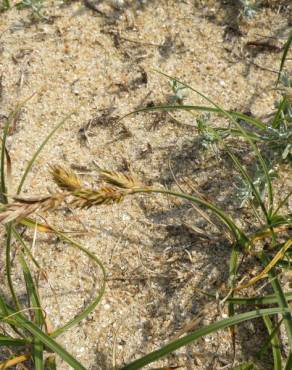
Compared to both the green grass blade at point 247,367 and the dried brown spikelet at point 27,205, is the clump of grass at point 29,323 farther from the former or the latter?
the green grass blade at point 247,367

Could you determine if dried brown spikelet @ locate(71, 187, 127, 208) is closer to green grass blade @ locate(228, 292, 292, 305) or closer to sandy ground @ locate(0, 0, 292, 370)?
sandy ground @ locate(0, 0, 292, 370)

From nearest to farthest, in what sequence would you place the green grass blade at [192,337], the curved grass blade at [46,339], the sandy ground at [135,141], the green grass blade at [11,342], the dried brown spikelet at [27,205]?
the dried brown spikelet at [27,205] → the green grass blade at [192,337] → the curved grass blade at [46,339] → the green grass blade at [11,342] → the sandy ground at [135,141]

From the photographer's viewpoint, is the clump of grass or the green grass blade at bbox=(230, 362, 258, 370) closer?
the clump of grass

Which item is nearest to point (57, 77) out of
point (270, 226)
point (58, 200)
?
point (270, 226)

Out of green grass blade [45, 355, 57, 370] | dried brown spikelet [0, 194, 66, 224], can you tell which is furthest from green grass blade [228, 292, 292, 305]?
dried brown spikelet [0, 194, 66, 224]

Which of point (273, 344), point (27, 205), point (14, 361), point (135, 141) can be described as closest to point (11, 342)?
point (14, 361)

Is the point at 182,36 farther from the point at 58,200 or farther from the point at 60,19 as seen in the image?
the point at 58,200

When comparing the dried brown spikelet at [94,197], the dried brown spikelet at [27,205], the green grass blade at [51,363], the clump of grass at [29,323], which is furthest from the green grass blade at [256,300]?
the dried brown spikelet at [27,205]
